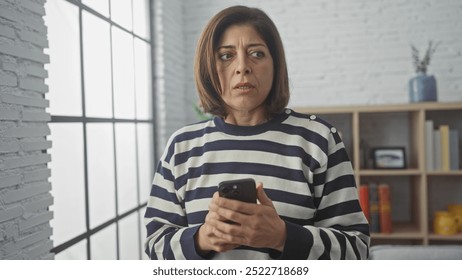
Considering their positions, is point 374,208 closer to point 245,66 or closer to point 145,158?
point 145,158

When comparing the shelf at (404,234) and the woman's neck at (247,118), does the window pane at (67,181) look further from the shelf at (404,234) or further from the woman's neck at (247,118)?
the shelf at (404,234)

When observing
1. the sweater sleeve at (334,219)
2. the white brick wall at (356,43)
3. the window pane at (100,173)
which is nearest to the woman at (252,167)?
the sweater sleeve at (334,219)

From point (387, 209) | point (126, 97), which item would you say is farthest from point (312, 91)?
point (126, 97)

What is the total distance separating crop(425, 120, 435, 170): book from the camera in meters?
1.95

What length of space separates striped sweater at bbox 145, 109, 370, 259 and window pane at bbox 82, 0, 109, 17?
3.46 feet

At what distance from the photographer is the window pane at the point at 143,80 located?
6.65ft

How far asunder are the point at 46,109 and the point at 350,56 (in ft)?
5.50

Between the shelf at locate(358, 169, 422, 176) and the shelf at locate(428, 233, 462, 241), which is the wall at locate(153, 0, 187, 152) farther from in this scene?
the shelf at locate(428, 233, 462, 241)

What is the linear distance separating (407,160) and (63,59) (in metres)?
1.71

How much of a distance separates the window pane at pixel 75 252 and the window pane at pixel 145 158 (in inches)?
23.0

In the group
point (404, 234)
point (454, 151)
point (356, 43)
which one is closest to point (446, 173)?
point (454, 151)

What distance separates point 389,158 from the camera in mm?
2070

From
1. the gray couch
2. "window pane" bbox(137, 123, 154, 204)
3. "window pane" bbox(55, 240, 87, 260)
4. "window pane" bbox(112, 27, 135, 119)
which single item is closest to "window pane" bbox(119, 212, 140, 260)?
"window pane" bbox(137, 123, 154, 204)

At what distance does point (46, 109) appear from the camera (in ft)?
3.79
